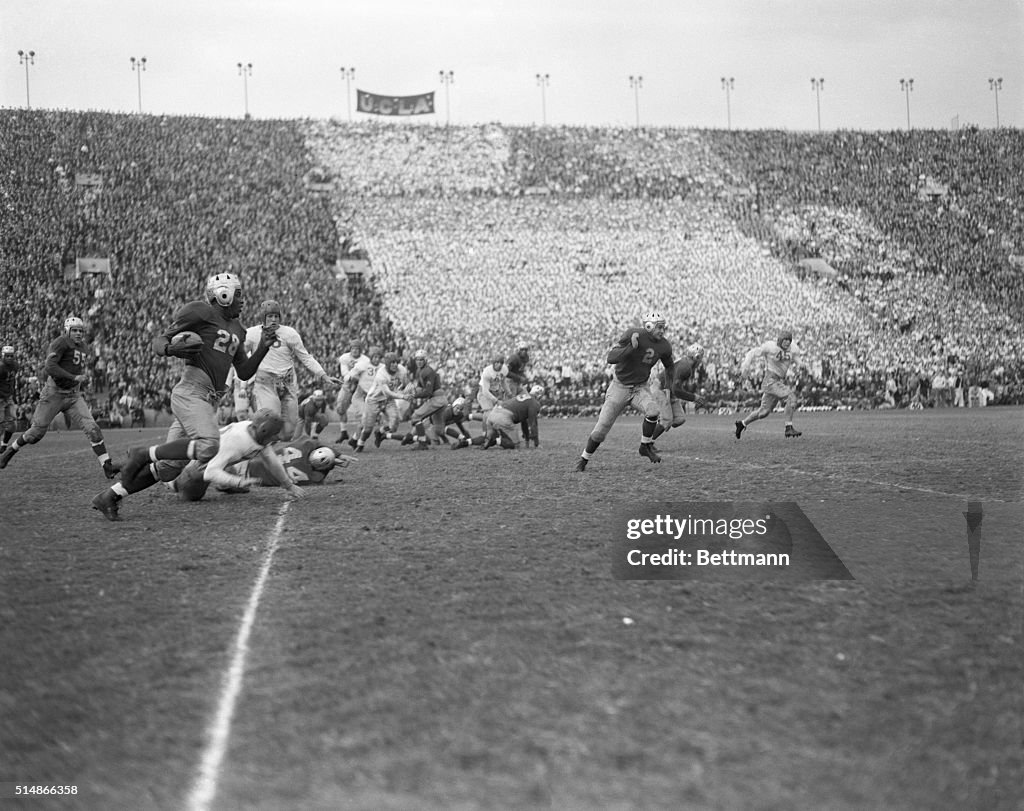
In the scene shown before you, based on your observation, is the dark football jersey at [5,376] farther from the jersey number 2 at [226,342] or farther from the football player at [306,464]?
the jersey number 2 at [226,342]

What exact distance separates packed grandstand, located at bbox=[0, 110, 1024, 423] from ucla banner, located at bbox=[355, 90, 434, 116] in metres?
5.89

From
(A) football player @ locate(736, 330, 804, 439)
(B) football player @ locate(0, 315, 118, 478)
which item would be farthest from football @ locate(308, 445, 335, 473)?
(A) football player @ locate(736, 330, 804, 439)

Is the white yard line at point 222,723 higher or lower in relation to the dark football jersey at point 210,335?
lower

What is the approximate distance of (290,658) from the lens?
15.3 ft

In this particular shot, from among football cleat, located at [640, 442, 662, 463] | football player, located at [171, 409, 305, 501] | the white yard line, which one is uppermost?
football player, located at [171, 409, 305, 501]

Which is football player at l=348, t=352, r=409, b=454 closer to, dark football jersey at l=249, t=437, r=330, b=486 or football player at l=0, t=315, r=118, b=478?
football player at l=0, t=315, r=118, b=478

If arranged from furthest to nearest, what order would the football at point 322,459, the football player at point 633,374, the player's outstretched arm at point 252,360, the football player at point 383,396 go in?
1. the football player at point 383,396
2. the football player at point 633,374
3. the football at point 322,459
4. the player's outstretched arm at point 252,360

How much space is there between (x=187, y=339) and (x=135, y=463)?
1086 mm

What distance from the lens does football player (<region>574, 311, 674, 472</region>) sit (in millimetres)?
13469

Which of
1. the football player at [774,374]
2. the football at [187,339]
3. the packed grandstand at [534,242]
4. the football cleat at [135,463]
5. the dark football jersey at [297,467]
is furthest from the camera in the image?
the packed grandstand at [534,242]

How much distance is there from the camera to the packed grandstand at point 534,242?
3734cm

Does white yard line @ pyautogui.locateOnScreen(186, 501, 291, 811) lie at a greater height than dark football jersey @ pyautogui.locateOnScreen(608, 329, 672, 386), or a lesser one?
lesser

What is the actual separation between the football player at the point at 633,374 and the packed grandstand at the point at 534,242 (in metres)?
20.4

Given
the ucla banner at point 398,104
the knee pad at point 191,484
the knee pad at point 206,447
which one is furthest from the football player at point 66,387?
the ucla banner at point 398,104
